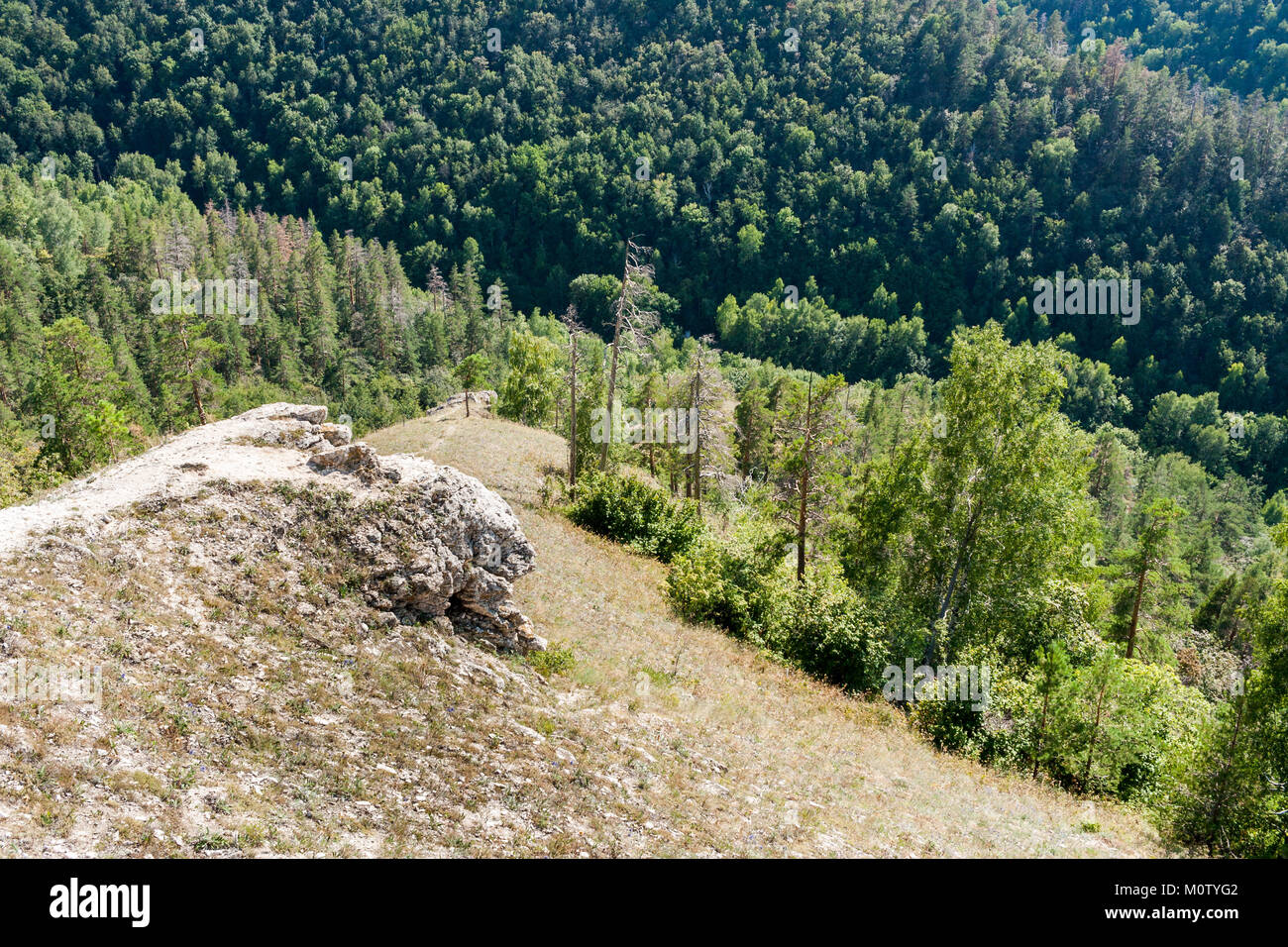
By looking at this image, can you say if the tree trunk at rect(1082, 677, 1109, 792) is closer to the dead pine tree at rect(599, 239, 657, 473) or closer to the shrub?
the shrub

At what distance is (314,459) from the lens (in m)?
17.3

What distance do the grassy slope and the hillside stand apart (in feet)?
0.29

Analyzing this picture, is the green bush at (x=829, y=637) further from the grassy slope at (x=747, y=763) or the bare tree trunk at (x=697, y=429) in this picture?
the bare tree trunk at (x=697, y=429)

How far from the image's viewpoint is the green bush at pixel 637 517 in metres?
36.6

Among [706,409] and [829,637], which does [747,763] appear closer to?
[829,637]

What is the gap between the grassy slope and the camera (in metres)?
14.2

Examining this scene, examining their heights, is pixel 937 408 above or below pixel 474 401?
above

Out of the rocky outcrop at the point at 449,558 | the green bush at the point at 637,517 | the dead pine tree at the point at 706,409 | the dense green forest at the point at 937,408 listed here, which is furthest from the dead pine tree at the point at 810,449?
the rocky outcrop at the point at 449,558

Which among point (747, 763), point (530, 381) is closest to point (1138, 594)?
point (747, 763)

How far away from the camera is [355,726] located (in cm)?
1288

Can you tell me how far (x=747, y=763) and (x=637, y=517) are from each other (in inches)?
807
